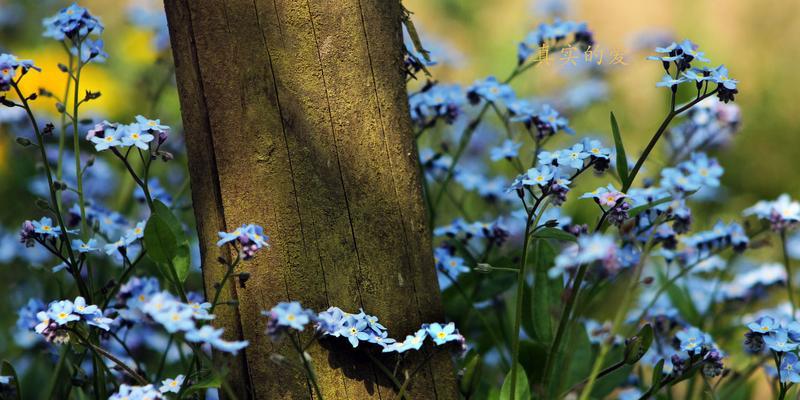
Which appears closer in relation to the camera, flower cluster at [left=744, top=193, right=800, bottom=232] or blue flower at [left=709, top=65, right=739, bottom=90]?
blue flower at [left=709, top=65, right=739, bottom=90]

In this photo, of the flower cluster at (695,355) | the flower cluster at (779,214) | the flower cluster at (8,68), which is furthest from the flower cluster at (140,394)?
the flower cluster at (779,214)

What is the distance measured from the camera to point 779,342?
6.10ft

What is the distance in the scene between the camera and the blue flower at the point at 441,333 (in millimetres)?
1835

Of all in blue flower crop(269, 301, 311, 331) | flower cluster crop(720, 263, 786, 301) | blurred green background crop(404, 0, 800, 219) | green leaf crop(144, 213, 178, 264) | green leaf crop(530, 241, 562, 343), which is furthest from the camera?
blurred green background crop(404, 0, 800, 219)

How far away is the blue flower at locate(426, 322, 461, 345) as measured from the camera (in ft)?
6.02

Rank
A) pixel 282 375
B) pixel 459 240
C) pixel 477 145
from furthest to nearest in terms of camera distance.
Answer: pixel 477 145 → pixel 459 240 → pixel 282 375

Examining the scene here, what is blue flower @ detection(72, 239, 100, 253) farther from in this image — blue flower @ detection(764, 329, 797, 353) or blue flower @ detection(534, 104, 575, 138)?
blue flower @ detection(764, 329, 797, 353)

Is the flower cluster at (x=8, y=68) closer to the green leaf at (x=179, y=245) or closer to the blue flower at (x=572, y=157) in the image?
the green leaf at (x=179, y=245)

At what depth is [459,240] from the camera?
249cm

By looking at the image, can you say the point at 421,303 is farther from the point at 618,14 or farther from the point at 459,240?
the point at 618,14

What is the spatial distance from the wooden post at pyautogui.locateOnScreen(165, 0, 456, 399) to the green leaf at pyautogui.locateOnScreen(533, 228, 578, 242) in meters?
0.32

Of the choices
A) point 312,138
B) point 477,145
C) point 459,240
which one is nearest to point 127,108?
point 477,145

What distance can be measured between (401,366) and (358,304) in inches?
6.6

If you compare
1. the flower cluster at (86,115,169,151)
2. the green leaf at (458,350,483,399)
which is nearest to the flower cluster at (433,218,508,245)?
the green leaf at (458,350,483,399)
